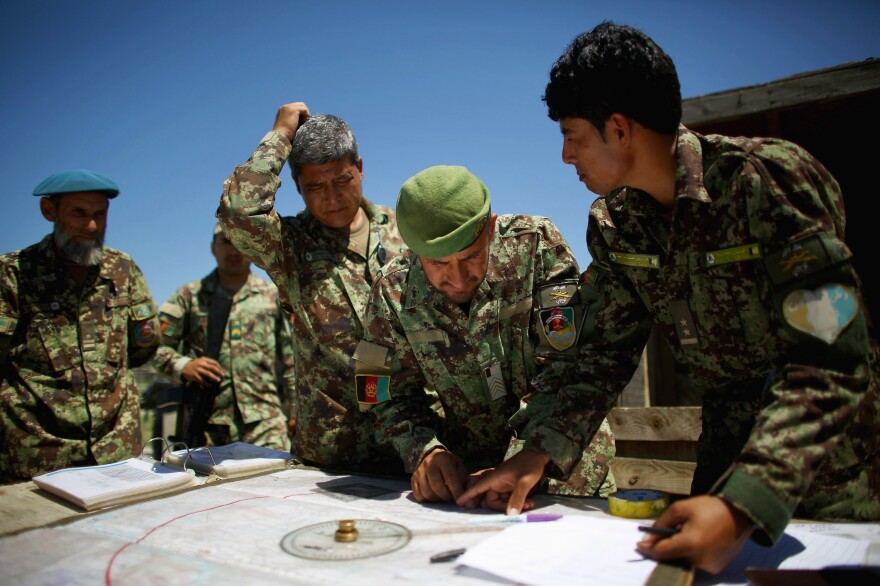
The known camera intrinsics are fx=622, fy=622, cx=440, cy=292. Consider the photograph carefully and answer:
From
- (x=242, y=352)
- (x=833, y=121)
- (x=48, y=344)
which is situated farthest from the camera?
(x=242, y=352)

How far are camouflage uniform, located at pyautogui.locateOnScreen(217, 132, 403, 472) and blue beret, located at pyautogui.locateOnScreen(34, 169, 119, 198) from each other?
4.53ft

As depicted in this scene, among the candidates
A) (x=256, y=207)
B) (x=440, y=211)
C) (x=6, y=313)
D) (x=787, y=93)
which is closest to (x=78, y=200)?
(x=6, y=313)

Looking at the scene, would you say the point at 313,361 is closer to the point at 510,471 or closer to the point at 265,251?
the point at 265,251

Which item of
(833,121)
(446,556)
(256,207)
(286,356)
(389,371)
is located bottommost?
(446,556)

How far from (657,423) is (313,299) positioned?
6.99 feet

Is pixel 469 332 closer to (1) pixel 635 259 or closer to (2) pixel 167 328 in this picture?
(1) pixel 635 259

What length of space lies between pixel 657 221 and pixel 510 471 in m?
0.84

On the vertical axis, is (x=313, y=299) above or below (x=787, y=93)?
below

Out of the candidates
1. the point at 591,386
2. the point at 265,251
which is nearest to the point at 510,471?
the point at 591,386

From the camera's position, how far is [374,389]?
2.33 meters

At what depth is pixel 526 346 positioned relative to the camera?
227 cm

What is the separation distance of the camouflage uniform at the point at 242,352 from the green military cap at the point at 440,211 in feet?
11.3

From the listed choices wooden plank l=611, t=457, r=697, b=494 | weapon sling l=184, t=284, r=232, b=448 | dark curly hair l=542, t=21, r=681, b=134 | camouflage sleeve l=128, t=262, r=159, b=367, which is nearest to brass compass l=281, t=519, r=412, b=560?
dark curly hair l=542, t=21, r=681, b=134

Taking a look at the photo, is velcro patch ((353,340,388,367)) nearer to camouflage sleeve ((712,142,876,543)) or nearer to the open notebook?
the open notebook
